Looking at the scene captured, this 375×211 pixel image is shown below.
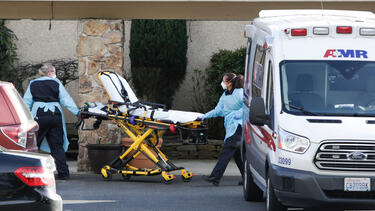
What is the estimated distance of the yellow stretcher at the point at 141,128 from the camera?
43.3ft

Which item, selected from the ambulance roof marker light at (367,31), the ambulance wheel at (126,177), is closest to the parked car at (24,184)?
the ambulance roof marker light at (367,31)

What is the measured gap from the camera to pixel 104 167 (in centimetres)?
1395

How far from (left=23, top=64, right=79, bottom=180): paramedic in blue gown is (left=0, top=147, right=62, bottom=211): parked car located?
22.6ft

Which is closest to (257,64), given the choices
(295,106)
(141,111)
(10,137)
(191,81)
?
(295,106)

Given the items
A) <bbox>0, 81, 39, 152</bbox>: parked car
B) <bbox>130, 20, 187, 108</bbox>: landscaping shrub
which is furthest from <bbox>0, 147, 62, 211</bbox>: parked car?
<bbox>130, 20, 187, 108</bbox>: landscaping shrub

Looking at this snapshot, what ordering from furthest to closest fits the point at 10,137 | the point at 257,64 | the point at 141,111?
the point at 141,111 → the point at 257,64 → the point at 10,137

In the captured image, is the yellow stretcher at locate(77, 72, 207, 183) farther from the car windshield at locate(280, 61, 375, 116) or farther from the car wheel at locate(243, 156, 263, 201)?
the car windshield at locate(280, 61, 375, 116)

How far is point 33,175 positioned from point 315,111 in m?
3.63

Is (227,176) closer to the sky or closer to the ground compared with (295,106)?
closer to the ground

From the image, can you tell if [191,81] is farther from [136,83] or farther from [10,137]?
[10,137]

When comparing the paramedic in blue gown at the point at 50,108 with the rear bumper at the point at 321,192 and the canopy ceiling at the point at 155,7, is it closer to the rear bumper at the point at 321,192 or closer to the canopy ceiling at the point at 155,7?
the canopy ceiling at the point at 155,7

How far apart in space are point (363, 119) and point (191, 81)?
419 inches

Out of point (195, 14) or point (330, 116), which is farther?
point (195, 14)

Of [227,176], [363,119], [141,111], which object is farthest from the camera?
[227,176]
